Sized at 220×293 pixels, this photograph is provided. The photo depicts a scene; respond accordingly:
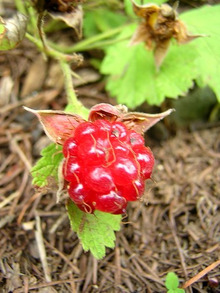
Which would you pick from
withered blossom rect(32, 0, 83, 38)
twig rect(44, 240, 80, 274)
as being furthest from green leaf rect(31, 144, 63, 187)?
withered blossom rect(32, 0, 83, 38)

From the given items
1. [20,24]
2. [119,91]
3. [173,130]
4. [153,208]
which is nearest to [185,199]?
[153,208]

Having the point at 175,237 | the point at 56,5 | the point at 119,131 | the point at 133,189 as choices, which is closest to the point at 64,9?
the point at 56,5

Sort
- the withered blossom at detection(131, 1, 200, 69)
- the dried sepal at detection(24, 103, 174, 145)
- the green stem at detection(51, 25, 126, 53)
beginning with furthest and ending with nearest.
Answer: the green stem at detection(51, 25, 126, 53) → the withered blossom at detection(131, 1, 200, 69) → the dried sepal at detection(24, 103, 174, 145)

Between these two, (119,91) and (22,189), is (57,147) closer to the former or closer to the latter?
(22,189)

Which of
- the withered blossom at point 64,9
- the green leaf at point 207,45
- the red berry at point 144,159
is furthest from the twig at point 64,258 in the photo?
the green leaf at point 207,45

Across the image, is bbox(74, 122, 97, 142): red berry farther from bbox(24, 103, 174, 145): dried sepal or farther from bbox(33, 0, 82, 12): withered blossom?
bbox(33, 0, 82, 12): withered blossom

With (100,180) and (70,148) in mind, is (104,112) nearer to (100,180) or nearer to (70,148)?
(70,148)
